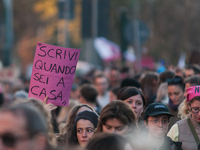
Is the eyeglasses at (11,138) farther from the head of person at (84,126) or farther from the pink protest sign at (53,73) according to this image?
the pink protest sign at (53,73)

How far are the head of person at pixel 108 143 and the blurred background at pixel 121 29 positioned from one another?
8318mm

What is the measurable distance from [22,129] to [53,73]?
2.97m

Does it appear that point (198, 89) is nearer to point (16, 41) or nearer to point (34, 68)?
Result: point (34, 68)

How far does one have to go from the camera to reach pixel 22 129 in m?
2.62

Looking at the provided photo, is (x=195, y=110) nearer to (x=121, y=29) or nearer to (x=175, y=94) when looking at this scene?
(x=175, y=94)

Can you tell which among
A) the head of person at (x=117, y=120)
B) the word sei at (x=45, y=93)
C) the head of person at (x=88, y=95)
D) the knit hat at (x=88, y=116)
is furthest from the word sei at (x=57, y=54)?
the head of person at (x=88, y=95)

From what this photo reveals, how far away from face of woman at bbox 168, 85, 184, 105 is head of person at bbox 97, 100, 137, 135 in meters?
2.54

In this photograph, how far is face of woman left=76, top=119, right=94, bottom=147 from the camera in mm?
4922

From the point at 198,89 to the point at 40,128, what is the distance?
3.06 m

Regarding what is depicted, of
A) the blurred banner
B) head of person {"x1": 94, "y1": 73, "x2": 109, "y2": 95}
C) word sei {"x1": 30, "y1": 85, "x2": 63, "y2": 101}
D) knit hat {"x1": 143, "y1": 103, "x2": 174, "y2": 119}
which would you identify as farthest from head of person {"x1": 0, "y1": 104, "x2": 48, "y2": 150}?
the blurred banner

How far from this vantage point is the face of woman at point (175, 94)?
699cm

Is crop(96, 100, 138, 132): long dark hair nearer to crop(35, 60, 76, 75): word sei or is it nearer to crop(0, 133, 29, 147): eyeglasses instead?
crop(35, 60, 76, 75): word sei

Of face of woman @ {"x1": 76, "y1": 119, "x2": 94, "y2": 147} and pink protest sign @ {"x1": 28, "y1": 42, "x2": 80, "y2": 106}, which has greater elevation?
pink protest sign @ {"x1": 28, "y1": 42, "x2": 80, "y2": 106}

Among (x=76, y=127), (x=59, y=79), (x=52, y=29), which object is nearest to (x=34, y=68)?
(x=59, y=79)
